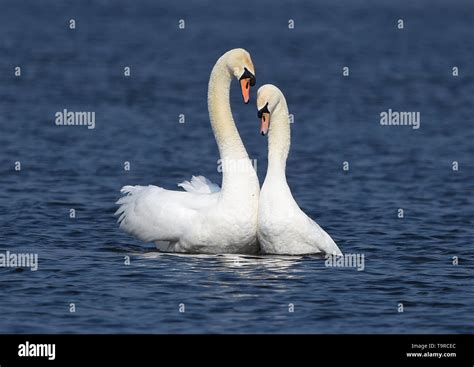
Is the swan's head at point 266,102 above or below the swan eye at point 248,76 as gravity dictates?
below

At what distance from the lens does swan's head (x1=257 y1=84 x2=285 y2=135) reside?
611 inches

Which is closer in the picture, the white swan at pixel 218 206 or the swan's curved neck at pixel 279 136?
the white swan at pixel 218 206

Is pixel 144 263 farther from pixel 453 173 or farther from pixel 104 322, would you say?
pixel 453 173

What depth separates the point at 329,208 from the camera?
19812 millimetres

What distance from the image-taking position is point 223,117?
1619 centimetres

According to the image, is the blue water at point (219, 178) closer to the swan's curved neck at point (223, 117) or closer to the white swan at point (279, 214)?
the white swan at point (279, 214)

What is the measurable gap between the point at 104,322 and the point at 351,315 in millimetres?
2380
